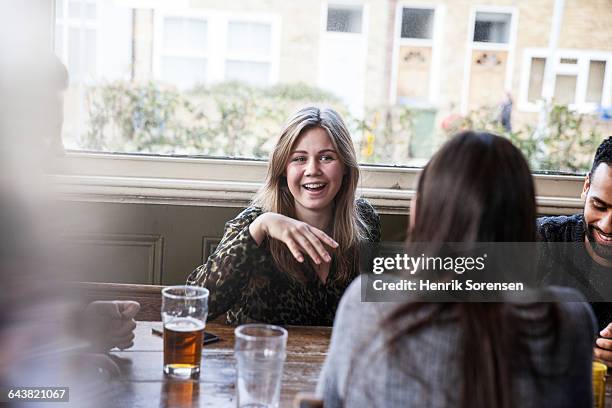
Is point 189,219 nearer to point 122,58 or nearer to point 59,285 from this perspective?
point 122,58

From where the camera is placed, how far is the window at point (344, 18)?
2809 mm

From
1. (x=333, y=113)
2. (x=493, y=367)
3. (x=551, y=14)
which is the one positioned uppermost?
(x=551, y=14)

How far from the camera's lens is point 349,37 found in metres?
2.83

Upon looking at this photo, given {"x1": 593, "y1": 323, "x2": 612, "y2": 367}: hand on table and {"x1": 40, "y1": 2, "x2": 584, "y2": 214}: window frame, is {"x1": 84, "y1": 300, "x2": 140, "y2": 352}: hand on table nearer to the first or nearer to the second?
{"x1": 593, "y1": 323, "x2": 612, "y2": 367}: hand on table

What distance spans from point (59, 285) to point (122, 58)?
2349 mm

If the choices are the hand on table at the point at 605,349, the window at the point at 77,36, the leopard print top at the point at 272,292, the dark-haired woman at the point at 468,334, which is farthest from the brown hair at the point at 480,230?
the window at the point at 77,36

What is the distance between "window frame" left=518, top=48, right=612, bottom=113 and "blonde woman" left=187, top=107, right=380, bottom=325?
120cm

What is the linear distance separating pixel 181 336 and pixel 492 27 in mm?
2177

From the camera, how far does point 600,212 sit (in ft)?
6.05

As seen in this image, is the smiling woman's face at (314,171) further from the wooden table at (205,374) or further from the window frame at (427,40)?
the window frame at (427,40)

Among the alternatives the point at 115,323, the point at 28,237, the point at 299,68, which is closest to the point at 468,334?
the point at 28,237

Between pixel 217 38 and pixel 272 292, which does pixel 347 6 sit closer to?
pixel 217 38

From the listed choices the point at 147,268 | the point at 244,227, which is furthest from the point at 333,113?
the point at 147,268

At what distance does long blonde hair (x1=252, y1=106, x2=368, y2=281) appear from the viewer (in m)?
2.00
